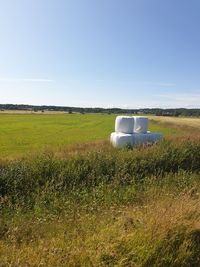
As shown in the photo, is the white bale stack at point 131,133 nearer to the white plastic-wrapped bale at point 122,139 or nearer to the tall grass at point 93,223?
the white plastic-wrapped bale at point 122,139

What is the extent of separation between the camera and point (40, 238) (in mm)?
6195

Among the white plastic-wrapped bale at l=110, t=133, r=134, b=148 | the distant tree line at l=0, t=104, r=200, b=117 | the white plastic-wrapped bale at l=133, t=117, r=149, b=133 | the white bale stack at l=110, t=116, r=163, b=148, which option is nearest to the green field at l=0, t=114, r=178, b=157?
the white plastic-wrapped bale at l=110, t=133, r=134, b=148

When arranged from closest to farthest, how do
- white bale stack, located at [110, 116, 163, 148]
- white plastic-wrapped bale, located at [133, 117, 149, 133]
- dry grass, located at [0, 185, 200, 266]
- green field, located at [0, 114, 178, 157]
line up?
dry grass, located at [0, 185, 200, 266] < white bale stack, located at [110, 116, 163, 148] < green field, located at [0, 114, 178, 157] < white plastic-wrapped bale, located at [133, 117, 149, 133]

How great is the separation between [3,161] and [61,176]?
3.18 meters

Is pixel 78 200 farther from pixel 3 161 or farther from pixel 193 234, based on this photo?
pixel 3 161

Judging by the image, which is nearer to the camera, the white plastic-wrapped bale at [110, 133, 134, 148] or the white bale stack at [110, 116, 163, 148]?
the white plastic-wrapped bale at [110, 133, 134, 148]

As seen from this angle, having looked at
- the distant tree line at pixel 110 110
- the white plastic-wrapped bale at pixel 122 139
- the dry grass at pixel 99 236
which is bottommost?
the distant tree line at pixel 110 110

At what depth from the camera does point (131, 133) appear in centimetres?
2573

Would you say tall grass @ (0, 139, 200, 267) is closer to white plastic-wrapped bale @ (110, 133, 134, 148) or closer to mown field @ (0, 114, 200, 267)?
mown field @ (0, 114, 200, 267)

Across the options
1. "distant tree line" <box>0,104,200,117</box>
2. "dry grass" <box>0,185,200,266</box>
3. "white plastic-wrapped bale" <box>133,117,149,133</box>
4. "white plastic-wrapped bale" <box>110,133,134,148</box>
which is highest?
"dry grass" <box>0,185,200,266</box>

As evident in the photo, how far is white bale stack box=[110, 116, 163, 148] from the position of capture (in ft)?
76.9

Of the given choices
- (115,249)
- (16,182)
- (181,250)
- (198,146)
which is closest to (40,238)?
(115,249)

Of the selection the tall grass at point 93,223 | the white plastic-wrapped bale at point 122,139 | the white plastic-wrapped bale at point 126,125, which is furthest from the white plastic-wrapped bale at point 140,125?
the tall grass at point 93,223

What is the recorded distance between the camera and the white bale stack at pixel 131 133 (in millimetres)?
23453
